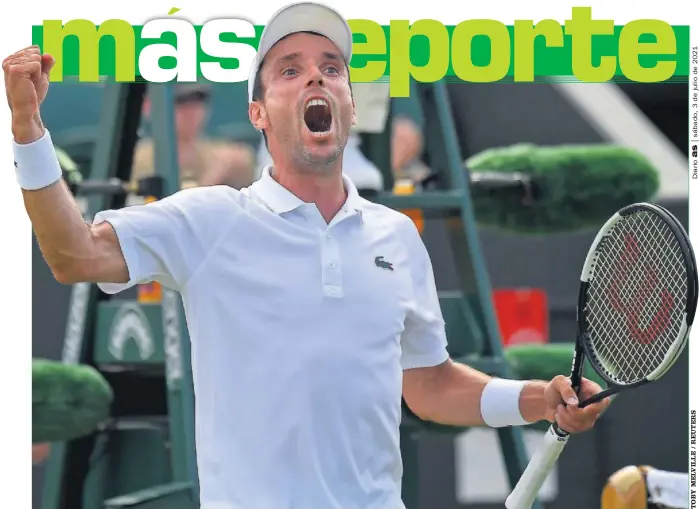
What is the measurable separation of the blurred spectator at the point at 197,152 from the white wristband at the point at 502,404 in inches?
43.3

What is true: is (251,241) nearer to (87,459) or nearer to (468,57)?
(468,57)

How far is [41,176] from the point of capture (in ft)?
5.44

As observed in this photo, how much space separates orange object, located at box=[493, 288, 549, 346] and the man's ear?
220 cm

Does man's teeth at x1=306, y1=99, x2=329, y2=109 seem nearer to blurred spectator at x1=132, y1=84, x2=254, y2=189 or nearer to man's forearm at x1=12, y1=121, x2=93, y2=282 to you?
man's forearm at x1=12, y1=121, x2=93, y2=282

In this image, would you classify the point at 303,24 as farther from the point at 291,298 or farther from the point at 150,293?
the point at 150,293

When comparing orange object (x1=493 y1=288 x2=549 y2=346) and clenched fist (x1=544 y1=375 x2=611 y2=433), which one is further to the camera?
orange object (x1=493 y1=288 x2=549 y2=346)

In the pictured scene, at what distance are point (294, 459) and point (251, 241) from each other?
0.32 meters

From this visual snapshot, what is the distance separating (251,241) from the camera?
1874 millimetres

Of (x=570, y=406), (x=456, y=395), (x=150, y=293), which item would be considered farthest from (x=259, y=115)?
(x=150, y=293)

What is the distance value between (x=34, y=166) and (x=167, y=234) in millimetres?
238

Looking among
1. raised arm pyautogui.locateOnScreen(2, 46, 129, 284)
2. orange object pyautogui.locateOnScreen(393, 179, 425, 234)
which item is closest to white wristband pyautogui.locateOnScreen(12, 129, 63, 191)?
raised arm pyautogui.locateOnScreen(2, 46, 129, 284)

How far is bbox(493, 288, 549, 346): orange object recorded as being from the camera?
13.4 feet

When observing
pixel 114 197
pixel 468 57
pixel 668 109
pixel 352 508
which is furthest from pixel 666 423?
pixel 352 508

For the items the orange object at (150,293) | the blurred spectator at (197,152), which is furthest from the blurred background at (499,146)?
the orange object at (150,293)
